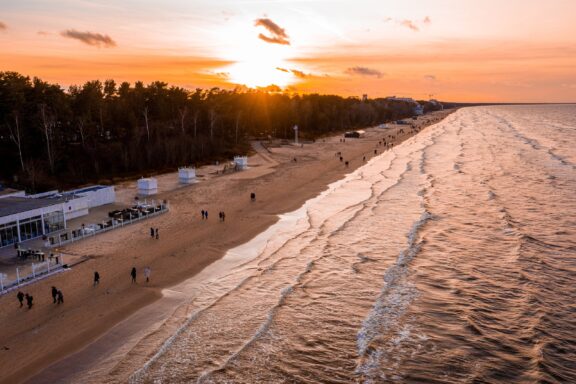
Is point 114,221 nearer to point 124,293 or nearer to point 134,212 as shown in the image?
point 134,212

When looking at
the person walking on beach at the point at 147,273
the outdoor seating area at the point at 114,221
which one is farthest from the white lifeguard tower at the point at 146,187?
the person walking on beach at the point at 147,273

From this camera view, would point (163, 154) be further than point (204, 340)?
Yes

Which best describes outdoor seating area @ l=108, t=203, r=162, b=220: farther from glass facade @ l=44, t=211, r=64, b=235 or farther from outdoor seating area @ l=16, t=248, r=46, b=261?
outdoor seating area @ l=16, t=248, r=46, b=261

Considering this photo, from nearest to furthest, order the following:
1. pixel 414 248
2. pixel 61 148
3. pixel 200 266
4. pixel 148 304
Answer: pixel 148 304
pixel 200 266
pixel 414 248
pixel 61 148

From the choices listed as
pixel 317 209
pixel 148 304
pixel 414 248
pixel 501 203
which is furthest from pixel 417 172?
pixel 148 304

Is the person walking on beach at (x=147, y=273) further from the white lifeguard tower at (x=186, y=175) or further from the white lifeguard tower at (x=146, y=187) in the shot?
the white lifeguard tower at (x=186, y=175)

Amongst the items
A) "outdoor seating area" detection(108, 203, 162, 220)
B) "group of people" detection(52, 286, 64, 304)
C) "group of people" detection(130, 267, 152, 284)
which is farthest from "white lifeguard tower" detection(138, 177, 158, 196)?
"group of people" detection(52, 286, 64, 304)

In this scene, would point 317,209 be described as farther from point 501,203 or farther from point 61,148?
point 61,148
